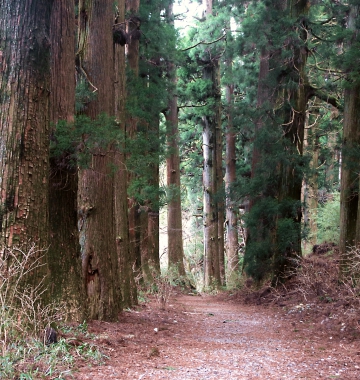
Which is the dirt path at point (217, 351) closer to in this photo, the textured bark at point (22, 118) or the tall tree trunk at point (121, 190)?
the tall tree trunk at point (121, 190)

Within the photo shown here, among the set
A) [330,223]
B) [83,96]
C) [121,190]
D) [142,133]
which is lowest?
[330,223]

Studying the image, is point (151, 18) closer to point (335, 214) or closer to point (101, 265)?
point (101, 265)

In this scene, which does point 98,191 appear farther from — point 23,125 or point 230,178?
point 230,178

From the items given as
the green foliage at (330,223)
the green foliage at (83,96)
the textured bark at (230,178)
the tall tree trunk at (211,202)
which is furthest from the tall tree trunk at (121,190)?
the green foliage at (330,223)

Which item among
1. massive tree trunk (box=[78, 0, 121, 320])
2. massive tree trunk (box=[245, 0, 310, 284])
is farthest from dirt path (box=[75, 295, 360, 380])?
massive tree trunk (box=[245, 0, 310, 284])

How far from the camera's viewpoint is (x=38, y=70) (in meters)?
4.98

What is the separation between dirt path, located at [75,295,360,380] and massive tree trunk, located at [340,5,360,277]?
111 inches

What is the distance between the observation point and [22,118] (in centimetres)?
488

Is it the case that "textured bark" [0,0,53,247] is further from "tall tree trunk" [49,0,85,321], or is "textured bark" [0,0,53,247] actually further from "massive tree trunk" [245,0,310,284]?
"massive tree trunk" [245,0,310,284]

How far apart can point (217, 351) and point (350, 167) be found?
6324mm

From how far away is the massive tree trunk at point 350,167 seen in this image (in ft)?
36.1

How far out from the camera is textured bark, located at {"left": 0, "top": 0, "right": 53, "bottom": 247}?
189 inches

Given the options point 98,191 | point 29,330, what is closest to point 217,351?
point 29,330

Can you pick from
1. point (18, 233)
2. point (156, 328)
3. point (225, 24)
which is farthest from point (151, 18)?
point (18, 233)
